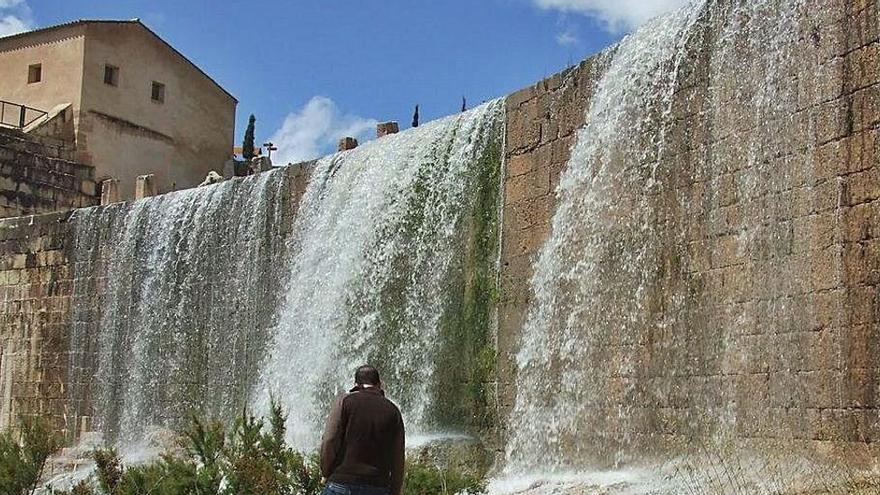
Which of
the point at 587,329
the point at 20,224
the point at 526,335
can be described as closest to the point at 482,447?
the point at 526,335

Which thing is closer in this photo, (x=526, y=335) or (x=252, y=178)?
(x=526, y=335)

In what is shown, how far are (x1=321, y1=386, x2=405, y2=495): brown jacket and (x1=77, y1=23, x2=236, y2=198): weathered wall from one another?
62.6 feet

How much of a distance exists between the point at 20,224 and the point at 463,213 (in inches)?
382

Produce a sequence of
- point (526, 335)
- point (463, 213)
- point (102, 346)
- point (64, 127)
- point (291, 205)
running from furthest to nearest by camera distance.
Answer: point (64, 127) → point (102, 346) → point (291, 205) → point (463, 213) → point (526, 335)

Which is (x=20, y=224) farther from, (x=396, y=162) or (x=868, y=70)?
(x=868, y=70)

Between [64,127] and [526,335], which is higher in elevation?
[64,127]

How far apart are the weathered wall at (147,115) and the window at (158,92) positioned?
3.3 inches

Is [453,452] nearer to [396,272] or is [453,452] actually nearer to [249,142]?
[396,272]

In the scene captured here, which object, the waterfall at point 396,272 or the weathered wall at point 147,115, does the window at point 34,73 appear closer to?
the weathered wall at point 147,115

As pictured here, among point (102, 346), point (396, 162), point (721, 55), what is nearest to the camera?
point (721, 55)

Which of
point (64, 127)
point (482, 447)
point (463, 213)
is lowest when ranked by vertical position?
point (482, 447)

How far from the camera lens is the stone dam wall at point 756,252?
6.96 metres

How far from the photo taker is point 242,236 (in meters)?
14.8

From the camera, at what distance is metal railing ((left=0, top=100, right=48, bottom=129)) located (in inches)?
950
